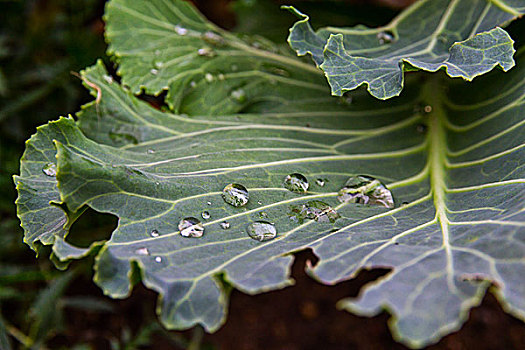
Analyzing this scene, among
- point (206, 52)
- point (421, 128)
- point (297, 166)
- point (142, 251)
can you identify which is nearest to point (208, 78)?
point (206, 52)

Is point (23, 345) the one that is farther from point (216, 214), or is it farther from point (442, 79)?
point (442, 79)

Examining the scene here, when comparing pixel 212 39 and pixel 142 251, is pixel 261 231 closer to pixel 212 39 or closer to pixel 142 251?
pixel 142 251

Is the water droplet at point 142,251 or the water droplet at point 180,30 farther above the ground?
the water droplet at point 180,30

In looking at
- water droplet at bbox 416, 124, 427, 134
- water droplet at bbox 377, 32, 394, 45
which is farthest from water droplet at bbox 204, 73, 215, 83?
water droplet at bbox 416, 124, 427, 134

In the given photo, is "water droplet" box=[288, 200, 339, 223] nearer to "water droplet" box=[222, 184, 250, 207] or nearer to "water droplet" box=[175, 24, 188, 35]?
"water droplet" box=[222, 184, 250, 207]

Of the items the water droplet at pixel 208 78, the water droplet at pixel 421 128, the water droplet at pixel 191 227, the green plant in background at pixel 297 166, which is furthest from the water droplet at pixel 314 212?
the water droplet at pixel 208 78

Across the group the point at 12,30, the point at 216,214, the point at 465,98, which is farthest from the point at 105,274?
the point at 12,30

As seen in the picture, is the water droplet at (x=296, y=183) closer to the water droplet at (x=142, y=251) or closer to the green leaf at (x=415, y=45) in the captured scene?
the green leaf at (x=415, y=45)
